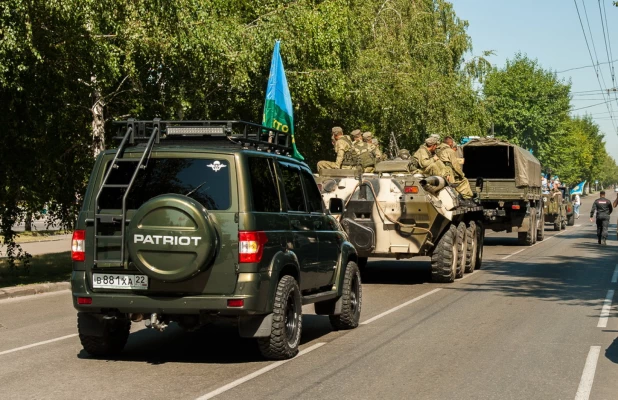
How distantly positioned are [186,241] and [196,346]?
88.9 inches

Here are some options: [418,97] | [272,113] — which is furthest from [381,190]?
[418,97]

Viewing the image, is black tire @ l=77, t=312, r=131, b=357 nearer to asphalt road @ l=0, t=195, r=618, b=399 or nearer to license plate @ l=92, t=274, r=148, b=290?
asphalt road @ l=0, t=195, r=618, b=399

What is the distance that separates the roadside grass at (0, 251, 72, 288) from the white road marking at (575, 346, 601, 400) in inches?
461

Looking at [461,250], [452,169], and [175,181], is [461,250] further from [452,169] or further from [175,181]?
[175,181]

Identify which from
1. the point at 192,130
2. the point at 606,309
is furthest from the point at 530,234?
the point at 192,130

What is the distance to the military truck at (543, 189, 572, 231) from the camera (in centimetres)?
4141

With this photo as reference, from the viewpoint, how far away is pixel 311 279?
33.1 feet

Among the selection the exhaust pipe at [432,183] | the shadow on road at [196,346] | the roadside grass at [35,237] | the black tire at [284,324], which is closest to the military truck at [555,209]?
the roadside grass at [35,237]

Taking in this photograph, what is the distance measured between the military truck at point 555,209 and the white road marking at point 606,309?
2445 cm

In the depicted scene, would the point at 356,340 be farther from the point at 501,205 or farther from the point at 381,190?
the point at 501,205

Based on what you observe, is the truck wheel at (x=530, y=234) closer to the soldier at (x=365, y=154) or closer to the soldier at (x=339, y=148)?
the soldier at (x=365, y=154)

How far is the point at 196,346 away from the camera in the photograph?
33.6 feet

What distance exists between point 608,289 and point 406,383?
394 inches

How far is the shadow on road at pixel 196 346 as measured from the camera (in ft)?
30.9
